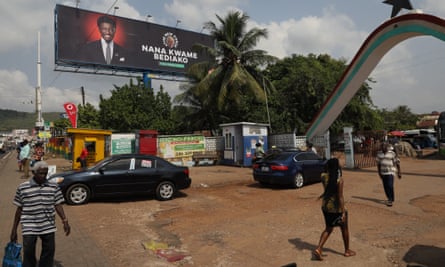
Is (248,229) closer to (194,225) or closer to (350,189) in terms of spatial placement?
(194,225)

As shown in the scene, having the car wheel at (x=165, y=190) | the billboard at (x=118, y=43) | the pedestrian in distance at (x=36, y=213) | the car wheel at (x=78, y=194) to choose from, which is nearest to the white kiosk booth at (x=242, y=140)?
the billboard at (x=118, y=43)

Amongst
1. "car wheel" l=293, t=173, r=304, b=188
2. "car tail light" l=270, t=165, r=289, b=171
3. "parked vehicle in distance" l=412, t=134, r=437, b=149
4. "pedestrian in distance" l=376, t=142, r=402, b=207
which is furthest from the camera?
"parked vehicle in distance" l=412, t=134, r=437, b=149

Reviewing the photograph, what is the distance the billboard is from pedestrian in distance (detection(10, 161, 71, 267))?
2573 cm

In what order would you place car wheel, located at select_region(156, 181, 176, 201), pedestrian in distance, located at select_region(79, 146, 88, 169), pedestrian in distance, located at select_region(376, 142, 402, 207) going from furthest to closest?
pedestrian in distance, located at select_region(79, 146, 88, 169) < car wheel, located at select_region(156, 181, 176, 201) < pedestrian in distance, located at select_region(376, 142, 402, 207)

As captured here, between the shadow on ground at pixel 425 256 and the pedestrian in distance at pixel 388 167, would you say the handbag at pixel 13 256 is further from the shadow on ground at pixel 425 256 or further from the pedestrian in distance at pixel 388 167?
the pedestrian in distance at pixel 388 167

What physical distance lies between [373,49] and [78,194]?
14164mm

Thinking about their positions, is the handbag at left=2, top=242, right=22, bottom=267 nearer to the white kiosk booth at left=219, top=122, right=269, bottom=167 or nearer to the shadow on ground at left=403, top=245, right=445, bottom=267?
the shadow on ground at left=403, top=245, right=445, bottom=267

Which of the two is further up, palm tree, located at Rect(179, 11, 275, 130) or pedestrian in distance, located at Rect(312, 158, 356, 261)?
palm tree, located at Rect(179, 11, 275, 130)

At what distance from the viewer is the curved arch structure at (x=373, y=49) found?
11.0 meters

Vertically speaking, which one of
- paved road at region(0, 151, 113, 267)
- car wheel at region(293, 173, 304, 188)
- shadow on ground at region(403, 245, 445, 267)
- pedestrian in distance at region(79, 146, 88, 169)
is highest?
pedestrian in distance at region(79, 146, 88, 169)

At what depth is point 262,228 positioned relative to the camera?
6516 millimetres

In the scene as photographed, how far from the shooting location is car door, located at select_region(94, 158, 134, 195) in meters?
9.03

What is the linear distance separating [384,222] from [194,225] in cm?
407

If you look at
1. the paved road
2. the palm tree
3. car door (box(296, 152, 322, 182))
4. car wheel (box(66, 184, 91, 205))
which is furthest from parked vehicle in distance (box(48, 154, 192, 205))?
the palm tree
